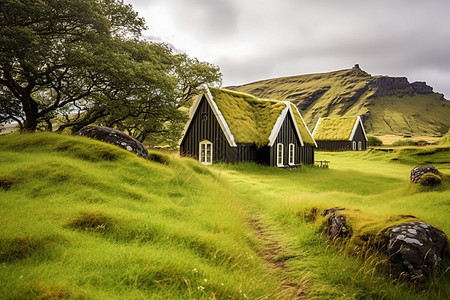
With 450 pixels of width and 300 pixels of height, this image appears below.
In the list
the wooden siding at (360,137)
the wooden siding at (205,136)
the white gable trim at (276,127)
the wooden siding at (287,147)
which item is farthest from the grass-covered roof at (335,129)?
the wooden siding at (205,136)

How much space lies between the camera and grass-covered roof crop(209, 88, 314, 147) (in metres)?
22.6

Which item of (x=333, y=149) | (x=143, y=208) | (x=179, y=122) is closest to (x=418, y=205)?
(x=143, y=208)

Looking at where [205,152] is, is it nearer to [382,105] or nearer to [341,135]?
[341,135]

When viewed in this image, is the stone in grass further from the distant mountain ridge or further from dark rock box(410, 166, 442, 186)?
the distant mountain ridge

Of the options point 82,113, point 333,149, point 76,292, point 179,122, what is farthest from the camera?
point 333,149

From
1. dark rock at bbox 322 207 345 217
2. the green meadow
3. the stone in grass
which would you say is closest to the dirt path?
the green meadow

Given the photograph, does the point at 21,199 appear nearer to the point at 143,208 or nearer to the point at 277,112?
the point at 143,208

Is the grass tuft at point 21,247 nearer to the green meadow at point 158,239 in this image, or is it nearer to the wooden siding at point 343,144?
the green meadow at point 158,239

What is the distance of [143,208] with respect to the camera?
6727mm

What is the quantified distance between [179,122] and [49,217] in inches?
750

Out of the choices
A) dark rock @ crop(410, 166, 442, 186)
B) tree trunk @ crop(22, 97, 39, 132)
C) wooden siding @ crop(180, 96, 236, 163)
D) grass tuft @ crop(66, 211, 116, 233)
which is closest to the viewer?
grass tuft @ crop(66, 211, 116, 233)

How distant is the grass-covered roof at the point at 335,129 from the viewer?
168 ft

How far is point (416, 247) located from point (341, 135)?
5075cm

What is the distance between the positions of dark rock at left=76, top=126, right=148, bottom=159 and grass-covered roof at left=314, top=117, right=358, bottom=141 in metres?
47.9
